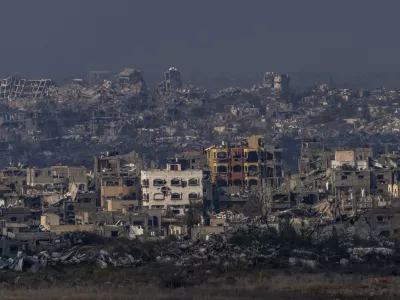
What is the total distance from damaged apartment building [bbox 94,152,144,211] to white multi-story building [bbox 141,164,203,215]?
0.47 m

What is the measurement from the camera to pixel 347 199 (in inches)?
2163

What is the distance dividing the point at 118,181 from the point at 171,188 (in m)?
3.00

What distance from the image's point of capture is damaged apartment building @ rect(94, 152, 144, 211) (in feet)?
194

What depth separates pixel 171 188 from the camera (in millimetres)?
60312

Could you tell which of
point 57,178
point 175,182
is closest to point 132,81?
point 57,178

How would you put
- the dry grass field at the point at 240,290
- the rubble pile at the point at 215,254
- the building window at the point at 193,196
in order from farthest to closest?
the building window at the point at 193,196 < the rubble pile at the point at 215,254 < the dry grass field at the point at 240,290

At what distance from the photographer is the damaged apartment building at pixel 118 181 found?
5912cm

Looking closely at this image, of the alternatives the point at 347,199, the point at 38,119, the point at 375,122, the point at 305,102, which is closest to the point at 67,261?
the point at 347,199

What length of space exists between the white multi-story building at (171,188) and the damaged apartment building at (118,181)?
0.47 meters

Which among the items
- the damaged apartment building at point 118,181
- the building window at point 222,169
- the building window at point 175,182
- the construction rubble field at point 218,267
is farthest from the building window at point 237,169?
the construction rubble field at point 218,267

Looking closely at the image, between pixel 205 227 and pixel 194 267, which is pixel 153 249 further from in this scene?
pixel 205 227

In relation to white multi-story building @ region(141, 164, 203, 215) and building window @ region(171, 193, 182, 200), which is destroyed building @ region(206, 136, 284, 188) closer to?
white multi-story building @ region(141, 164, 203, 215)

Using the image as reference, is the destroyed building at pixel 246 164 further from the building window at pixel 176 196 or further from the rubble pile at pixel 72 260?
the rubble pile at pixel 72 260

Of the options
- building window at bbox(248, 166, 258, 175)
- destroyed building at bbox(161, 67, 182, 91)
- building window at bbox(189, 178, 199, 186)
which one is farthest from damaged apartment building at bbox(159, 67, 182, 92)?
building window at bbox(189, 178, 199, 186)
